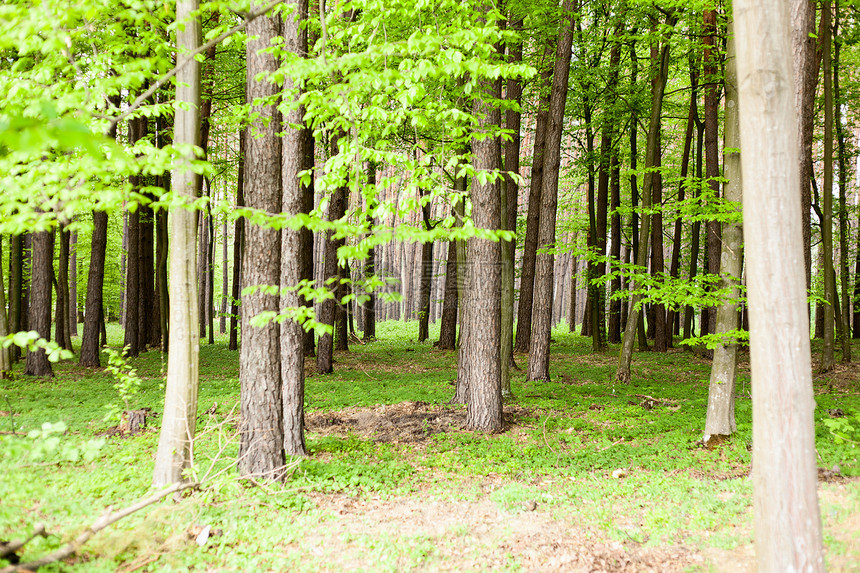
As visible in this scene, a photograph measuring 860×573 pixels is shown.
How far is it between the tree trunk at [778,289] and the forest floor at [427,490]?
1.10 meters

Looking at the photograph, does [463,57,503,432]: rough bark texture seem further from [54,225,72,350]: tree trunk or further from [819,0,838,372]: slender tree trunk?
[54,225,72,350]: tree trunk

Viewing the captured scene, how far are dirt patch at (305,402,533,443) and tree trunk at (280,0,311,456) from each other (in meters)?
1.34

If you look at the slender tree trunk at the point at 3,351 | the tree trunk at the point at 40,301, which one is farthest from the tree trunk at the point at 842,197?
the slender tree trunk at the point at 3,351

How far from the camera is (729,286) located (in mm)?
6559

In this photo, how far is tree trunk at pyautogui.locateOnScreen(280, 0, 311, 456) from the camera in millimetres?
5926

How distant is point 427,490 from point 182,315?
10.7 ft

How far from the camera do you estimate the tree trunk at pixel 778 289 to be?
113 inches

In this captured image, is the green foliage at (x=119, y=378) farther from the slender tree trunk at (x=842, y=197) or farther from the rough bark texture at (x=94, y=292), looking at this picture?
the slender tree trunk at (x=842, y=197)

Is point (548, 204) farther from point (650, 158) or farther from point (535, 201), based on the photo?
point (535, 201)

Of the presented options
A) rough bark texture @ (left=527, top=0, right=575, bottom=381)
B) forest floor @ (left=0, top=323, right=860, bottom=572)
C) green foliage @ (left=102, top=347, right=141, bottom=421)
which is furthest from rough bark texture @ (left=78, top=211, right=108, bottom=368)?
rough bark texture @ (left=527, top=0, right=575, bottom=381)

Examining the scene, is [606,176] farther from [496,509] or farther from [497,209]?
[496,509]

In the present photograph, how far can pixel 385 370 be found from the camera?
45.0ft

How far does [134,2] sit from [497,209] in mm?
5276

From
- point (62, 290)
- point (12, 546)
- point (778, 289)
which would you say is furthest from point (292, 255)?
point (62, 290)
